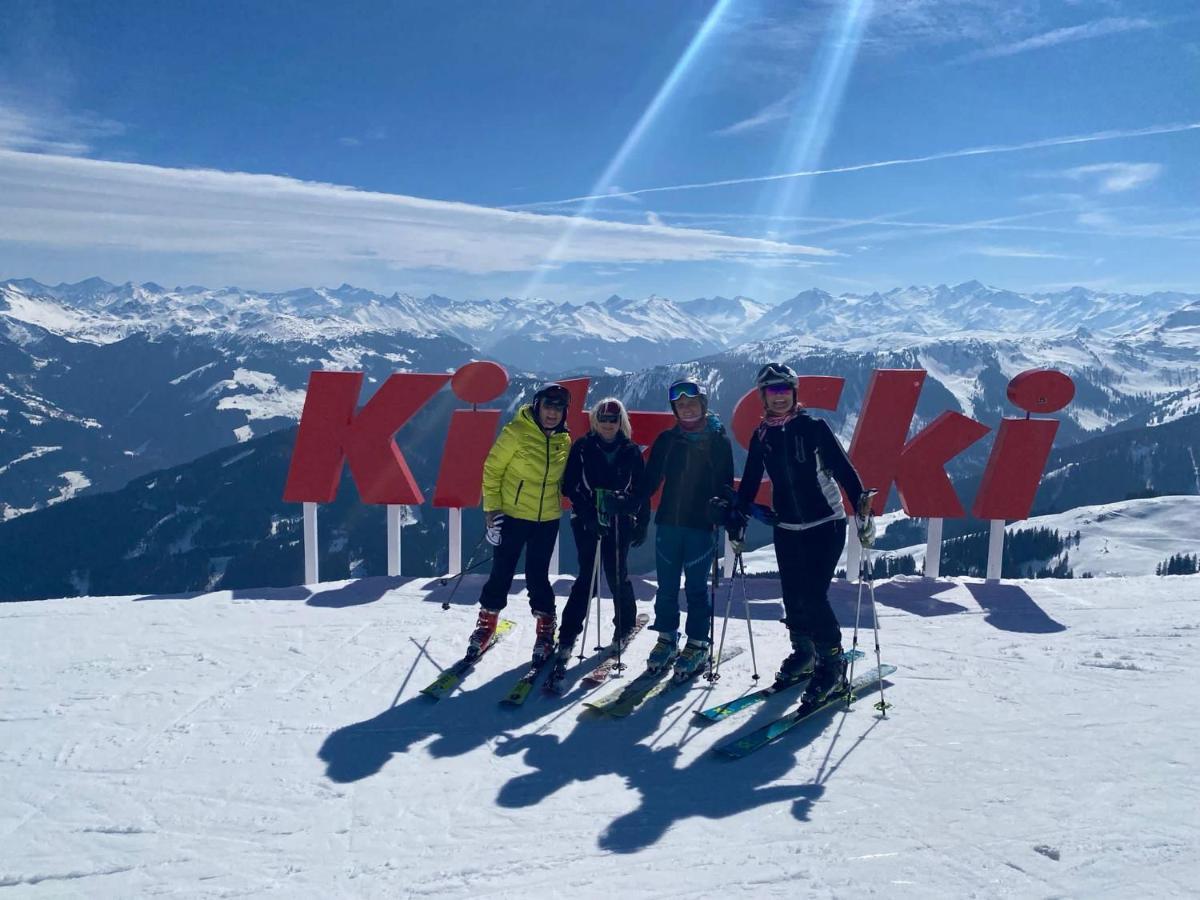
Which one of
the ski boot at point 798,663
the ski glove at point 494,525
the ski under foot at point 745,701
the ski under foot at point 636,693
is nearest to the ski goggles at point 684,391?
the ski glove at point 494,525

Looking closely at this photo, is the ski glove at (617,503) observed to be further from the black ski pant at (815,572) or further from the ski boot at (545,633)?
the black ski pant at (815,572)

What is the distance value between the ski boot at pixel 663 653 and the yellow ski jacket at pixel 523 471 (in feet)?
6.49

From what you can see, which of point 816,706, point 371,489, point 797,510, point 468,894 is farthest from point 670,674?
point 371,489

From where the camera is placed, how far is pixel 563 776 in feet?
21.1

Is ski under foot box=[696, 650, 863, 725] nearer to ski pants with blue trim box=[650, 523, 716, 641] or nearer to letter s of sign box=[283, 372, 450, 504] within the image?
ski pants with blue trim box=[650, 523, 716, 641]

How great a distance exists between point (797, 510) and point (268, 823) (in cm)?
531

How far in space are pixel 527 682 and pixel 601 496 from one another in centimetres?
216

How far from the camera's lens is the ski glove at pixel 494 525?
336 inches

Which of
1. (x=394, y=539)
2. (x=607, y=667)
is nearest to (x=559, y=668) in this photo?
(x=607, y=667)

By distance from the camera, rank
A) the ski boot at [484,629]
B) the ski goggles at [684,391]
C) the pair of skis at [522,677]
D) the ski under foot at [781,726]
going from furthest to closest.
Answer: the ski boot at [484,629]
the ski goggles at [684,391]
the pair of skis at [522,677]
the ski under foot at [781,726]

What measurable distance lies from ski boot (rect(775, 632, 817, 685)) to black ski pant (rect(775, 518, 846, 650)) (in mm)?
727

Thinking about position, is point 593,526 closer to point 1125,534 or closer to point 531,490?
point 531,490

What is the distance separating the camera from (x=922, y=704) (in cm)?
784

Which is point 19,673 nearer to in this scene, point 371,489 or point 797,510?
point 371,489
